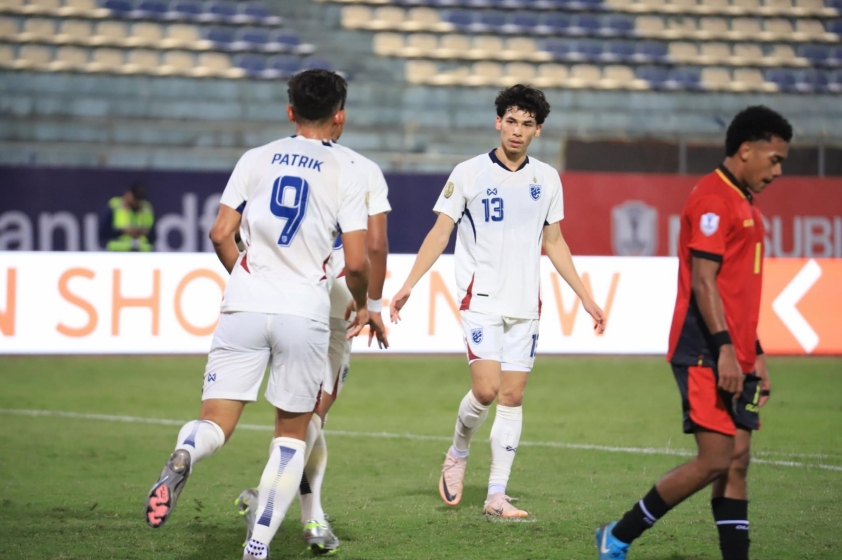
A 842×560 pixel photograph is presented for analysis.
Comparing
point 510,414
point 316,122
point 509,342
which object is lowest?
point 510,414

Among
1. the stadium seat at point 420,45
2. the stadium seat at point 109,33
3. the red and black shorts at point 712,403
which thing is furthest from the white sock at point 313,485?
the stadium seat at point 420,45

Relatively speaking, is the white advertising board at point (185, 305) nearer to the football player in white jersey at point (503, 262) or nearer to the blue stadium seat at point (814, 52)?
the football player in white jersey at point (503, 262)

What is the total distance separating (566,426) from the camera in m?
9.81

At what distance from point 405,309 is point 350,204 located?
334 inches

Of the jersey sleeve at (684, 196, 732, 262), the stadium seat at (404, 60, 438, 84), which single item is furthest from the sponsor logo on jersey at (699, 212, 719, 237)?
the stadium seat at (404, 60, 438, 84)

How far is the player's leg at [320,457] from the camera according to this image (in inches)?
209

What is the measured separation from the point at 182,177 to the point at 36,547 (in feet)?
35.9

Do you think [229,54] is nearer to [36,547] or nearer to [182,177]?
[182,177]

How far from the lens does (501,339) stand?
635 centimetres

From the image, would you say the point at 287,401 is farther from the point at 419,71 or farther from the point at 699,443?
the point at 419,71

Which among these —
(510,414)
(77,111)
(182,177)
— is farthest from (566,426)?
(77,111)

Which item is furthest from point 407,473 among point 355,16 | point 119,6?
point 355,16

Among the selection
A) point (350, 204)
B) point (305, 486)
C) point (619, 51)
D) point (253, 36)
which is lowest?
point (305, 486)

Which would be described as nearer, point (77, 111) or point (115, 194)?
point (115, 194)
